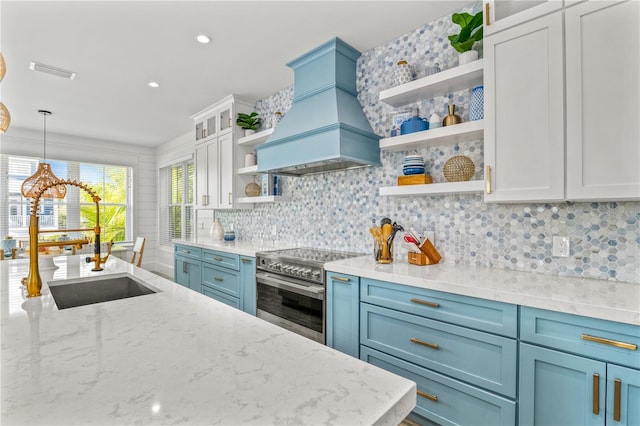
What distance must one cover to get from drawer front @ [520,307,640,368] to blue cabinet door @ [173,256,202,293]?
3.32 meters

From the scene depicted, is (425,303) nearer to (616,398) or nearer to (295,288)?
(616,398)

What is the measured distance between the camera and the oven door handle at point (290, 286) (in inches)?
91.0

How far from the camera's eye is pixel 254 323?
1030 millimetres

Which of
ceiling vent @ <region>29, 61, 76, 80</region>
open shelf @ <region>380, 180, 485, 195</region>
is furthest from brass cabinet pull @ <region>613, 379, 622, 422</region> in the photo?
ceiling vent @ <region>29, 61, 76, 80</region>

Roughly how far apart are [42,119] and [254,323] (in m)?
5.68

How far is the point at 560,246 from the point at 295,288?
175cm

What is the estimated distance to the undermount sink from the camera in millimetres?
1582

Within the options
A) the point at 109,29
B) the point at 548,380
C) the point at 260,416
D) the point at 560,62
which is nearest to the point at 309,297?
the point at 548,380

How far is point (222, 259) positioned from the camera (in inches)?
132

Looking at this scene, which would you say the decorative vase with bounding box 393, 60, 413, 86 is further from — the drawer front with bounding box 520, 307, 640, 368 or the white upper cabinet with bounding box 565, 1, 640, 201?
the drawer front with bounding box 520, 307, 640, 368

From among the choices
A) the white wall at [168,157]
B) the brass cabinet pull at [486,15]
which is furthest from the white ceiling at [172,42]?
the white wall at [168,157]

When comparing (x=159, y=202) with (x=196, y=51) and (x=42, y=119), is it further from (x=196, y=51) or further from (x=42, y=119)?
(x=196, y=51)

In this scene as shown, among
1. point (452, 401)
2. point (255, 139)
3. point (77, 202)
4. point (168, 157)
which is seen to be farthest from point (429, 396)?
point (77, 202)

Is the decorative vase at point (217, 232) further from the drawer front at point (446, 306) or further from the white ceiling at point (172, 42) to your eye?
the drawer front at point (446, 306)
